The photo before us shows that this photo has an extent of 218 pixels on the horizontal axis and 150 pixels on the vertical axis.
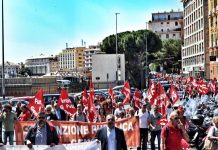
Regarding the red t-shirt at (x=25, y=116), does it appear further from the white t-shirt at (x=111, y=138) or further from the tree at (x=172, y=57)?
the tree at (x=172, y=57)

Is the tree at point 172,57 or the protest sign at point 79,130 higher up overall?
the tree at point 172,57

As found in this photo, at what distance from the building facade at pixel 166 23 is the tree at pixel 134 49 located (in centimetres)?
6500

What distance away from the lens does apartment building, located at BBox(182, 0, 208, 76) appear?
90375 millimetres

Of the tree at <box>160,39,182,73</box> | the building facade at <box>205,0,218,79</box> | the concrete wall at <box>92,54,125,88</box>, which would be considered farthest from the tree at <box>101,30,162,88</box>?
the tree at <box>160,39,182,73</box>

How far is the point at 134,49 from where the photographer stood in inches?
3735

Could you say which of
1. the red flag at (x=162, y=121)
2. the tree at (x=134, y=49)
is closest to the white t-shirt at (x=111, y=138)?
the red flag at (x=162, y=121)

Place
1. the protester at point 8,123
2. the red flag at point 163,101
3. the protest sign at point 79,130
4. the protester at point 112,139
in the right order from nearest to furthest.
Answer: the protester at point 112,139
the protest sign at point 79,130
the protester at point 8,123
the red flag at point 163,101

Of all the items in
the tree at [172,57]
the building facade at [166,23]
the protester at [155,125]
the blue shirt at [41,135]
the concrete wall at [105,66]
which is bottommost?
the protester at [155,125]

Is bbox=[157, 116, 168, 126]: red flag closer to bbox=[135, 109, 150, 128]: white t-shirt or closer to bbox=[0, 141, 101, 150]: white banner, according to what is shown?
bbox=[135, 109, 150, 128]: white t-shirt

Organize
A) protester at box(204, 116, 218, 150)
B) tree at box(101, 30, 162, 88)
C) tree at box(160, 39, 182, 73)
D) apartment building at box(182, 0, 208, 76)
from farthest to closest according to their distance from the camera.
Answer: tree at box(160, 39, 182, 73) → apartment building at box(182, 0, 208, 76) → tree at box(101, 30, 162, 88) → protester at box(204, 116, 218, 150)

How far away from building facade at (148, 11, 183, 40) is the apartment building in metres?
56.8

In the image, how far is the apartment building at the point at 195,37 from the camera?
9038 cm

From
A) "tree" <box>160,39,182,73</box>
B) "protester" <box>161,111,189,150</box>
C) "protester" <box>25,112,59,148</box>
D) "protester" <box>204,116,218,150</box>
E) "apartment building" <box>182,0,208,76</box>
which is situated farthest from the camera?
"tree" <box>160,39,182,73</box>

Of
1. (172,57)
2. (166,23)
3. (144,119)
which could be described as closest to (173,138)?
(144,119)
